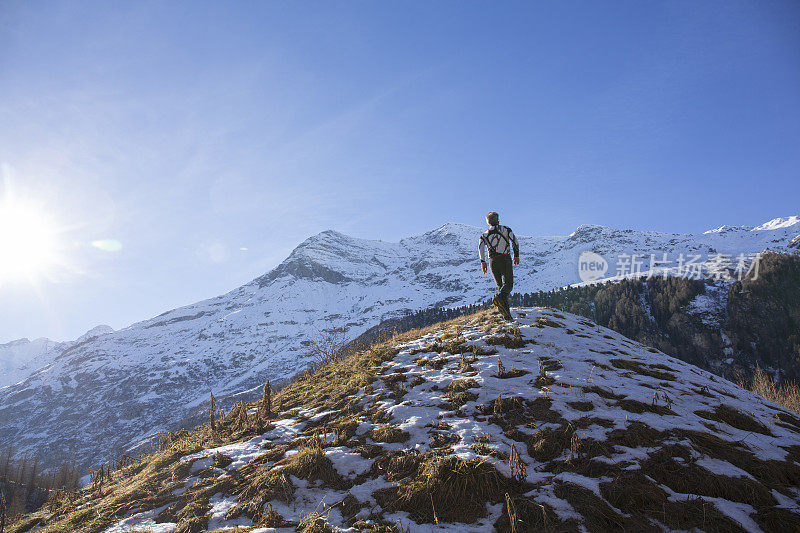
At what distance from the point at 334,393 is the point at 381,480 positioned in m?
4.05

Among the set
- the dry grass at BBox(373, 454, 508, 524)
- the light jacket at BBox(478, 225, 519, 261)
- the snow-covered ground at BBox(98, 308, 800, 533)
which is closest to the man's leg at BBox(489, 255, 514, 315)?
the light jacket at BBox(478, 225, 519, 261)

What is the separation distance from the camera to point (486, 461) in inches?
200

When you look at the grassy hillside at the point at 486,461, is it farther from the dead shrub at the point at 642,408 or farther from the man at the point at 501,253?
the man at the point at 501,253

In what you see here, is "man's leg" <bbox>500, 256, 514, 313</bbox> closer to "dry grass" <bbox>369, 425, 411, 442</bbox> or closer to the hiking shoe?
the hiking shoe

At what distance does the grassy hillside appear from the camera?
442cm

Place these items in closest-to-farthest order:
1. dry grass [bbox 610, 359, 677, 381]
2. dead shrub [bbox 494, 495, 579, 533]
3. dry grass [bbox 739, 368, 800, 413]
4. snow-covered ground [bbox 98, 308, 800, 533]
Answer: dead shrub [bbox 494, 495, 579, 533] → snow-covered ground [bbox 98, 308, 800, 533] → dry grass [bbox 610, 359, 677, 381] → dry grass [bbox 739, 368, 800, 413]

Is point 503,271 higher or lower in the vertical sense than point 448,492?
higher

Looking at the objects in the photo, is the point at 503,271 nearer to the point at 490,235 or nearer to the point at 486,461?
the point at 490,235

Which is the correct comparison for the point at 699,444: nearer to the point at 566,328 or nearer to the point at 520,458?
the point at 520,458

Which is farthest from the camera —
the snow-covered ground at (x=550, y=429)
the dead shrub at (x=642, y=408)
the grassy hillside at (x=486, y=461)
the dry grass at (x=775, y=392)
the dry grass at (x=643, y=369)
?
the dry grass at (x=775, y=392)

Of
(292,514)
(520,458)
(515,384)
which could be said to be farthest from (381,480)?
(515,384)

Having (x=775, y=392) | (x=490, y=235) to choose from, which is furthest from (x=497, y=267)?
(x=775, y=392)

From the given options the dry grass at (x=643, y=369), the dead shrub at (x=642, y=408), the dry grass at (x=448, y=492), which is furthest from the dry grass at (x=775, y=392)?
the dry grass at (x=448, y=492)

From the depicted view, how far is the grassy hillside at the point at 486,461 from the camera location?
4.42m
